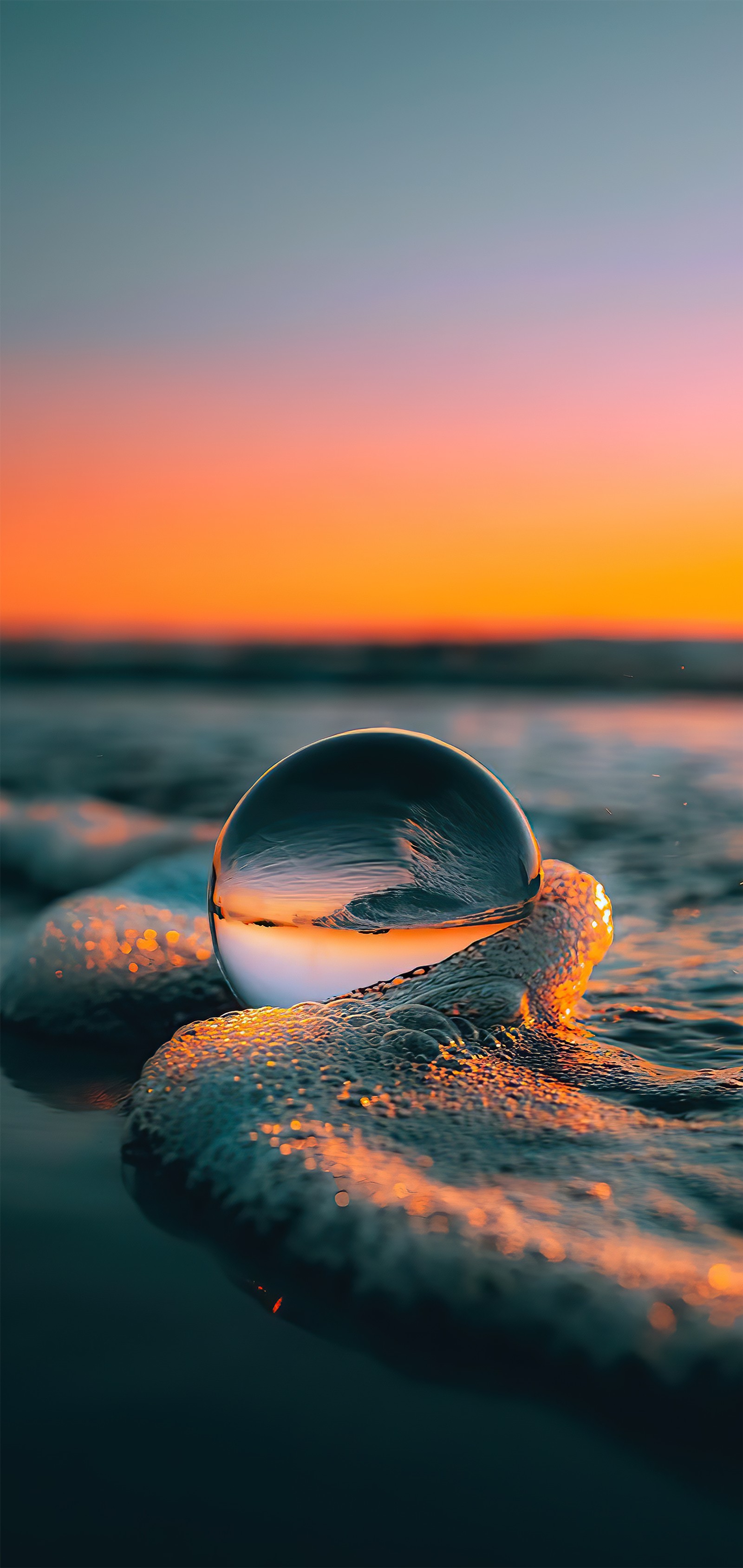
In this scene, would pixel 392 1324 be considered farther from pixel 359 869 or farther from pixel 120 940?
pixel 120 940

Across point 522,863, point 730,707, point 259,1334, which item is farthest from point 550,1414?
point 730,707

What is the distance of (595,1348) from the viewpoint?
112 cm

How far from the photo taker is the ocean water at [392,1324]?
3.12ft

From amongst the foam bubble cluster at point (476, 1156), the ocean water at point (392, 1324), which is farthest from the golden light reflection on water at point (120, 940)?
the foam bubble cluster at point (476, 1156)

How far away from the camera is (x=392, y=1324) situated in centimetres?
118

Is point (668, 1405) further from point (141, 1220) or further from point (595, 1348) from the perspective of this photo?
point (141, 1220)

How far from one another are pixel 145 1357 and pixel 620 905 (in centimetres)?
246

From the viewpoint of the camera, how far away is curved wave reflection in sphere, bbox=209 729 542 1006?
2.00 metres

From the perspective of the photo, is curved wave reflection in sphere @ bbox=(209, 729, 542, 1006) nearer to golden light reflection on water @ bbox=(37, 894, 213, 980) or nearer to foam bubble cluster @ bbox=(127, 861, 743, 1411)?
foam bubble cluster @ bbox=(127, 861, 743, 1411)

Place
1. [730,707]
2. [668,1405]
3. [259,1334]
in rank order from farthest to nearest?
[730,707] → [259,1334] → [668,1405]

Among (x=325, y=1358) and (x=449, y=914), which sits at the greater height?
(x=449, y=914)

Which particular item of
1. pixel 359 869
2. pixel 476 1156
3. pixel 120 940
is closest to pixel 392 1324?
pixel 476 1156

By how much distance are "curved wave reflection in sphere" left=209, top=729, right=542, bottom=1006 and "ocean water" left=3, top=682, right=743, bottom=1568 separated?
13cm

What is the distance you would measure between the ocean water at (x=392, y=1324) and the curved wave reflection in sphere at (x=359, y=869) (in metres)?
0.13
